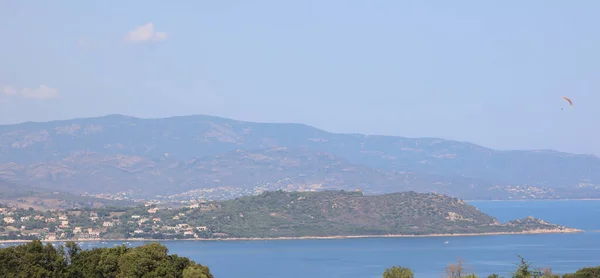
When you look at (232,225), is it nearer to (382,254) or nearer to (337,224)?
(337,224)

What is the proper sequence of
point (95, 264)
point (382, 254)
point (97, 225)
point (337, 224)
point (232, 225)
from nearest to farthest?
point (95, 264)
point (382, 254)
point (97, 225)
point (232, 225)
point (337, 224)

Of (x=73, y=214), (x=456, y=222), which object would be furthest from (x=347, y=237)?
(x=73, y=214)

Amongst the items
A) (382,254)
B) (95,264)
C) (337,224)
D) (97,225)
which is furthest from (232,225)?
(95,264)

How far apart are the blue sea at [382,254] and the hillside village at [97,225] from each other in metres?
10.7

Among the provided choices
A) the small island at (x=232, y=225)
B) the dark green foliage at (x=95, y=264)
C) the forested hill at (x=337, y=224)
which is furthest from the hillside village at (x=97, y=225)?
the dark green foliage at (x=95, y=264)

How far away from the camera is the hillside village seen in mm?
170875

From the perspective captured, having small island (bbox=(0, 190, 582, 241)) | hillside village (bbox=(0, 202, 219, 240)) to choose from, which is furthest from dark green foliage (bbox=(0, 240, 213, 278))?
small island (bbox=(0, 190, 582, 241))

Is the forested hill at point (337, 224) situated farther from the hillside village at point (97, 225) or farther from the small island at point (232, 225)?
the hillside village at point (97, 225)

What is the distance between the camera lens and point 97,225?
589 feet

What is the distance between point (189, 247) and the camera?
513 ft

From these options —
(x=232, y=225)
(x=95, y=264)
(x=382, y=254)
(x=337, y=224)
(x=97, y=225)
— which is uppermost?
(x=337, y=224)

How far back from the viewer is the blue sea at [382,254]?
121812mm

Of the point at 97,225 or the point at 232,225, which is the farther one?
the point at 232,225

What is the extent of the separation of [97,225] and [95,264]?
12529 cm
